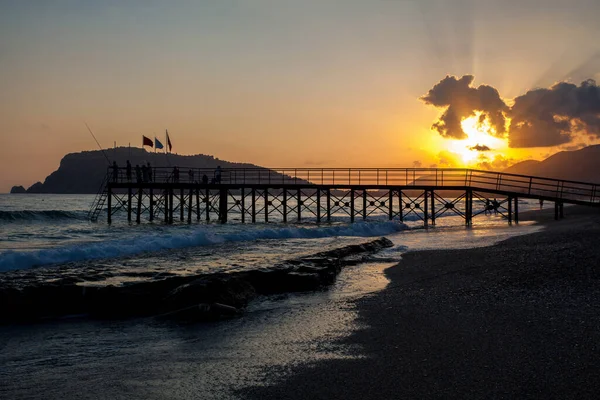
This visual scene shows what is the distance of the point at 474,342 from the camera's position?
6.26m

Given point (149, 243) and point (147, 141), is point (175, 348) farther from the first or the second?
point (147, 141)

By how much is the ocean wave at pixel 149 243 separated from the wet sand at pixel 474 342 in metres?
10.6

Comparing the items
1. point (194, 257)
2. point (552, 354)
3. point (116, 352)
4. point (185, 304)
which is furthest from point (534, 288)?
point (194, 257)

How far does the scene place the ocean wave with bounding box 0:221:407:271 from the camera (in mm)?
15492

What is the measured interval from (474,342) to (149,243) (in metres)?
16.3

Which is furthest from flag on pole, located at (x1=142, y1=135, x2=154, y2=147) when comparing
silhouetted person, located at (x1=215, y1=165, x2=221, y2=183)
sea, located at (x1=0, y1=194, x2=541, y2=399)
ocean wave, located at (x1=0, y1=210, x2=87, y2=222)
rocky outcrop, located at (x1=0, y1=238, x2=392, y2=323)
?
rocky outcrop, located at (x1=0, y1=238, x2=392, y2=323)

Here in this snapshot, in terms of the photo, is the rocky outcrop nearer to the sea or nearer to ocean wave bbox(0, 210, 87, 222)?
the sea

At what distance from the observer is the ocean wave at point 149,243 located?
15.5 m

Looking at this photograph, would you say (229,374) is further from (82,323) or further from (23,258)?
(23,258)

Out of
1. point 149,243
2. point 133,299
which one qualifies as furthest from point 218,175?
point 133,299

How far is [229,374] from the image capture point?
18.1 ft

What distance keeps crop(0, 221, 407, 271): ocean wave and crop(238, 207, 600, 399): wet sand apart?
10.6 metres

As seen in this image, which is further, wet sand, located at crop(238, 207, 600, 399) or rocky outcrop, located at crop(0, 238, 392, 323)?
rocky outcrop, located at crop(0, 238, 392, 323)

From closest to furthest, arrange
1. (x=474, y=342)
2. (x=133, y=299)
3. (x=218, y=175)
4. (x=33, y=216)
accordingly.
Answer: (x=474, y=342) < (x=133, y=299) < (x=218, y=175) < (x=33, y=216)
